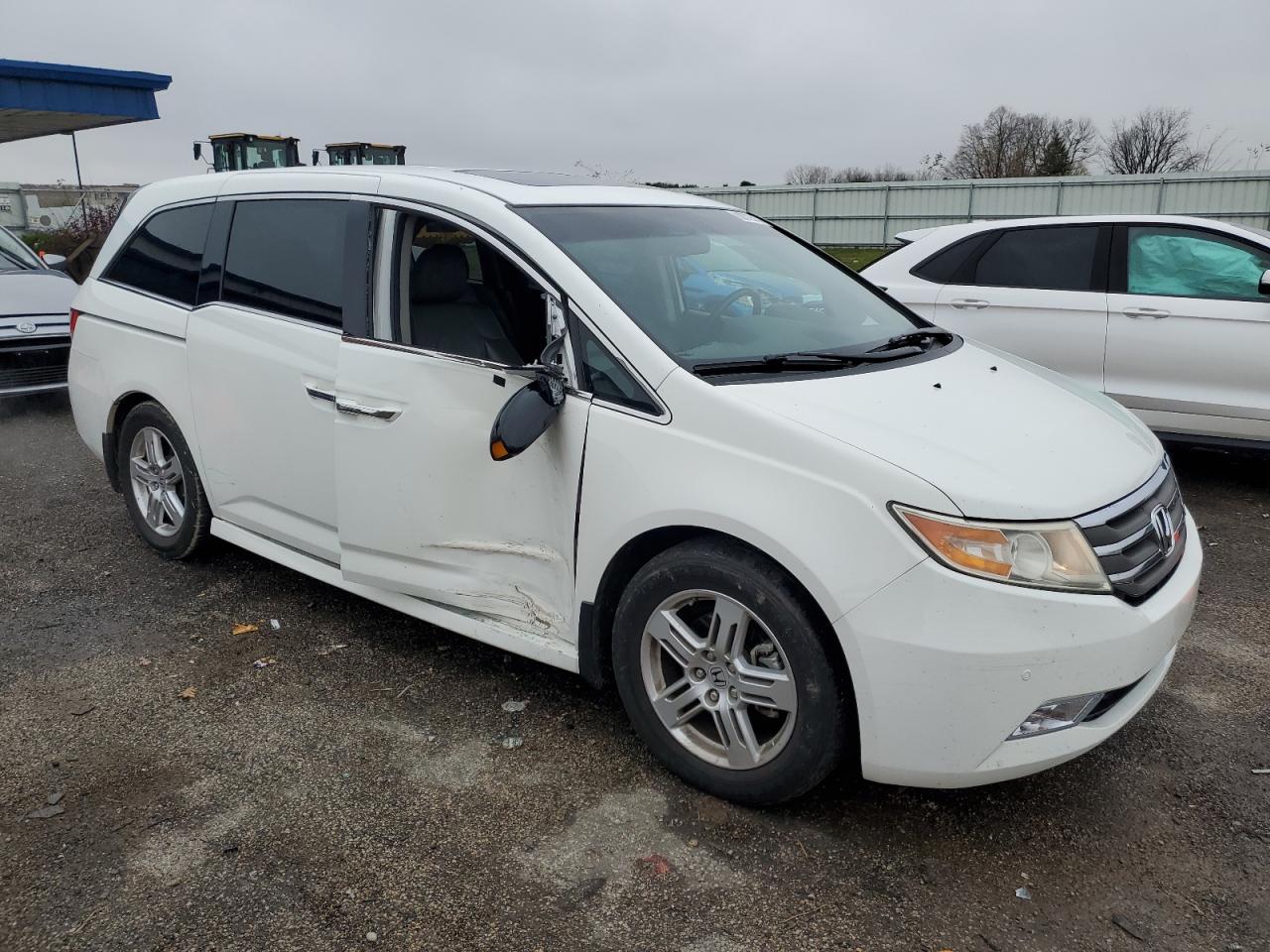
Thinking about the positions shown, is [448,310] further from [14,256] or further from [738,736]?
[14,256]

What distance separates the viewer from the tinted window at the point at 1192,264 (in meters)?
5.84

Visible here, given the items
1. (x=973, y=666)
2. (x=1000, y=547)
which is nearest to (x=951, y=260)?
(x=1000, y=547)

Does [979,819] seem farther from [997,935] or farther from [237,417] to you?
[237,417]

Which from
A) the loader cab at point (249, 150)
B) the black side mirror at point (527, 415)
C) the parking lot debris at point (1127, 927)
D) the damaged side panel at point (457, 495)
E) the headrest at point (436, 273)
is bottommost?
the parking lot debris at point (1127, 927)

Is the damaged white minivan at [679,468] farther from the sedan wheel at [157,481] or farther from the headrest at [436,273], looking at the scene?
the sedan wheel at [157,481]

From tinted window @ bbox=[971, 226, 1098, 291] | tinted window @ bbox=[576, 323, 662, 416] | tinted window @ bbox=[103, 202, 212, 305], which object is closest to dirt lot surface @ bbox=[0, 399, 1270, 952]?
tinted window @ bbox=[576, 323, 662, 416]

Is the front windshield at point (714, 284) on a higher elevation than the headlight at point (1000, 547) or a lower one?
A: higher

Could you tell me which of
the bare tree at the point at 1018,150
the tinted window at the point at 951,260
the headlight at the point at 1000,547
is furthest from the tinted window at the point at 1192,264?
the bare tree at the point at 1018,150

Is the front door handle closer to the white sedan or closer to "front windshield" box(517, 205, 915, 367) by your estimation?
"front windshield" box(517, 205, 915, 367)

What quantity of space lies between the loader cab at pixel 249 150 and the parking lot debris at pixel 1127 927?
65.0 ft

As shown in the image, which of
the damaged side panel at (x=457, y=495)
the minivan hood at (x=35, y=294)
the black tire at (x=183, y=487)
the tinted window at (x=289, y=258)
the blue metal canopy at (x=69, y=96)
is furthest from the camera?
the blue metal canopy at (x=69, y=96)

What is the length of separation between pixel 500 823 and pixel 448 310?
5.86 ft

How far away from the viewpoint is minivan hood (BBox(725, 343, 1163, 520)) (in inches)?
99.4

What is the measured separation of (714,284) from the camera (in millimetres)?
3562
